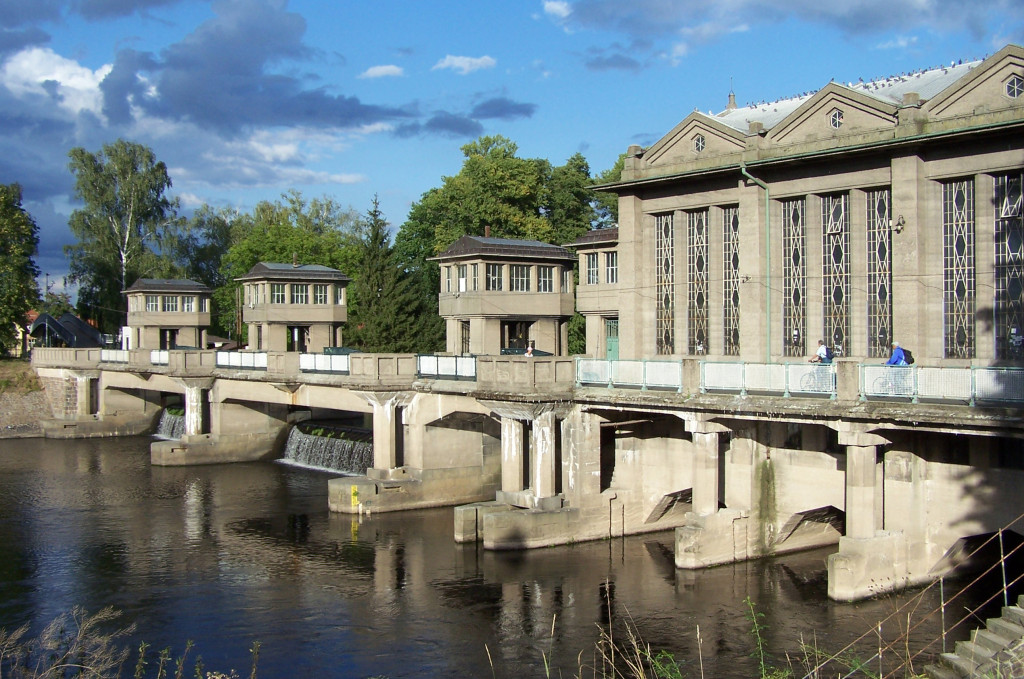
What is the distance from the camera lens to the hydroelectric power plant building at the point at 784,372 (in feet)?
77.7

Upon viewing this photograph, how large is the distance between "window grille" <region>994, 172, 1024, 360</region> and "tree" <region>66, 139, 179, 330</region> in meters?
75.3

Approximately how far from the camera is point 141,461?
51.4 metres

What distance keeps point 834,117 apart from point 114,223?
243 feet

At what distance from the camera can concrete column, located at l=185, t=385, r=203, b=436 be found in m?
51.4

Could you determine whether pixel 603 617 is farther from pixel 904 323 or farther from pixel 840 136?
pixel 840 136

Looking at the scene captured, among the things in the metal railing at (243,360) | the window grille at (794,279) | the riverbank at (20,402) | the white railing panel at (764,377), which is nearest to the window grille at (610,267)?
the metal railing at (243,360)

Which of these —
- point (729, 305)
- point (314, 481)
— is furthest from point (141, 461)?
point (729, 305)

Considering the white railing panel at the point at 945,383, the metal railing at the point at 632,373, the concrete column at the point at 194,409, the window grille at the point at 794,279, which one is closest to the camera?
the white railing panel at the point at 945,383

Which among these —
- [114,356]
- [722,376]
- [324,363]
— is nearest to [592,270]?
[324,363]

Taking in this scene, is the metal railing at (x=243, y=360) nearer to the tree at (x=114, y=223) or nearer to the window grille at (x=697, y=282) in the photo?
the window grille at (x=697, y=282)

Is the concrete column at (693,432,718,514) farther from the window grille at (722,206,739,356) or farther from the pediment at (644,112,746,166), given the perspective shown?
the pediment at (644,112,746,166)

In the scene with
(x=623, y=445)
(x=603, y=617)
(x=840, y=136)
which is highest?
(x=840, y=136)

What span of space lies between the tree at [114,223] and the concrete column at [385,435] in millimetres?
57391

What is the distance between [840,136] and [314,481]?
26024mm
